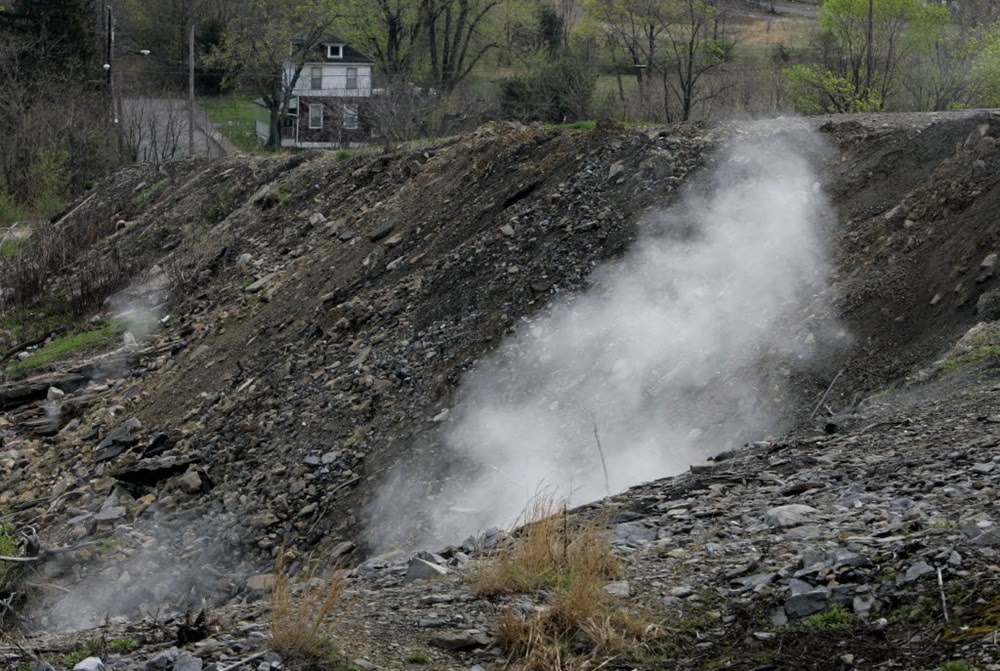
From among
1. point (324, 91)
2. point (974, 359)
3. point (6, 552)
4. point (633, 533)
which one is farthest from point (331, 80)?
point (633, 533)

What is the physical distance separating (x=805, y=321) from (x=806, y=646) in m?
4.98

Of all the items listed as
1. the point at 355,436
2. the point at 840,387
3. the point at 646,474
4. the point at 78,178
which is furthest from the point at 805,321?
the point at 78,178

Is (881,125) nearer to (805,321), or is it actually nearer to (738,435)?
(805,321)

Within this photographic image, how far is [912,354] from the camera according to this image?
8.16m

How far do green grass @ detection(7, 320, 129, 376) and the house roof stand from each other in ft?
86.6

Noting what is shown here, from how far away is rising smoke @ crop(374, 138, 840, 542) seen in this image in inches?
331

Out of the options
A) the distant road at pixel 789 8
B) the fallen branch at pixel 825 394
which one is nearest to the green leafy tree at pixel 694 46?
the distant road at pixel 789 8

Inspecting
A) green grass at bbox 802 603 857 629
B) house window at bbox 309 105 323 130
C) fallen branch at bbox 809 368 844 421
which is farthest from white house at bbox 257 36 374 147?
green grass at bbox 802 603 857 629

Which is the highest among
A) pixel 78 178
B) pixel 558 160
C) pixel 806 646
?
pixel 558 160

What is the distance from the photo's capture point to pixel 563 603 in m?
4.83

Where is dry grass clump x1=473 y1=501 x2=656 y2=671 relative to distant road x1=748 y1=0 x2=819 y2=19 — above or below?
below

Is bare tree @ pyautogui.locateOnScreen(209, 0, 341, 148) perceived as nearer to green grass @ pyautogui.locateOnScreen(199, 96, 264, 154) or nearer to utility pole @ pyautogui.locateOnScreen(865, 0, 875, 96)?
green grass @ pyautogui.locateOnScreen(199, 96, 264, 154)

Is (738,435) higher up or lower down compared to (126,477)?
higher up

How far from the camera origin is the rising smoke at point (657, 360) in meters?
8.41
